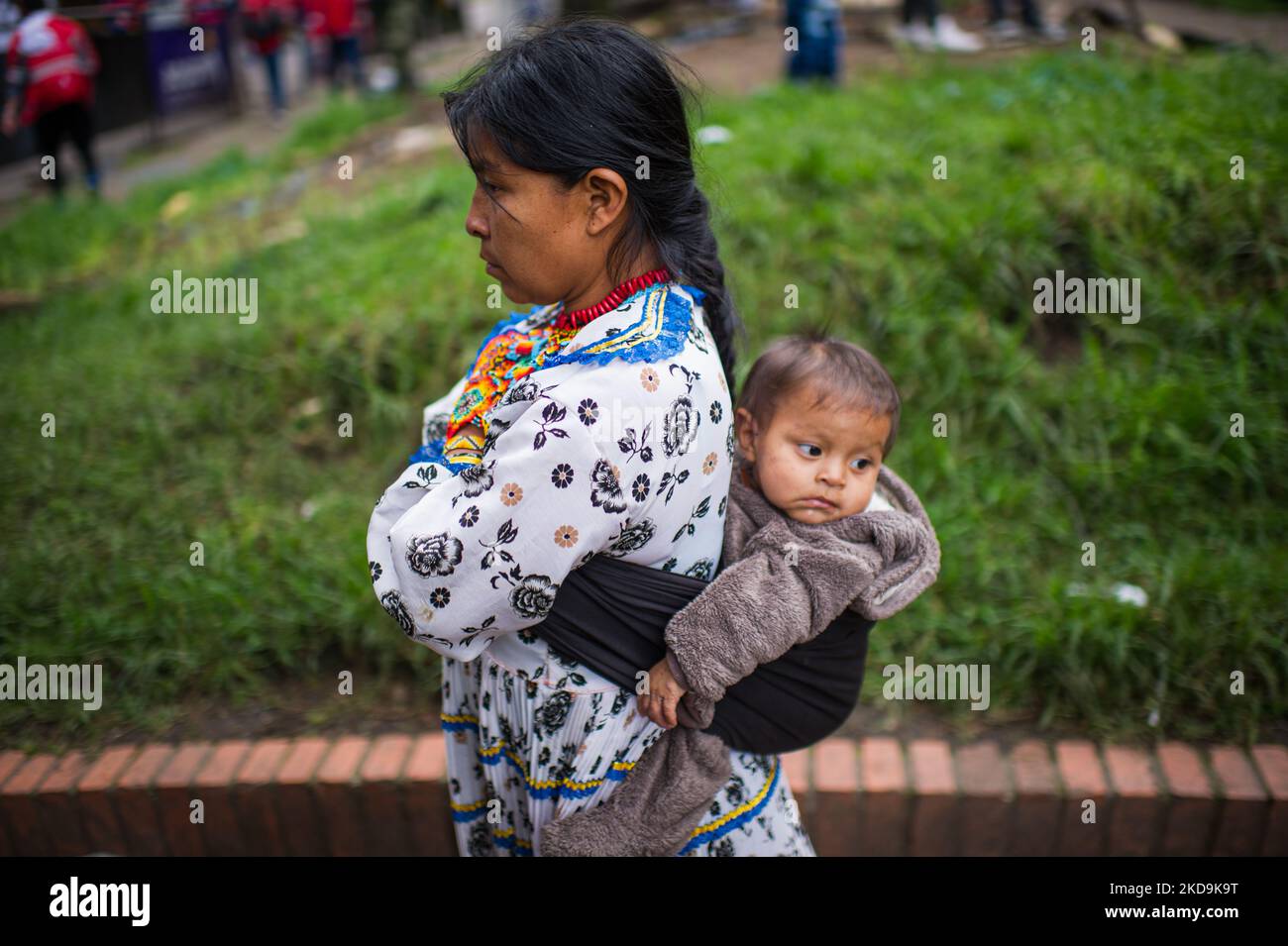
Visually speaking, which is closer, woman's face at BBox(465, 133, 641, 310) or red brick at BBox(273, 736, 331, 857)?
woman's face at BBox(465, 133, 641, 310)

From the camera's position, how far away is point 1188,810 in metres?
2.47

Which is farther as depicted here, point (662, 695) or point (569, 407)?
point (662, 695)

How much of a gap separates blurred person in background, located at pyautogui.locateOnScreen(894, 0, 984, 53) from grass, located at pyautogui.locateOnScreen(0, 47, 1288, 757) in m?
2.82

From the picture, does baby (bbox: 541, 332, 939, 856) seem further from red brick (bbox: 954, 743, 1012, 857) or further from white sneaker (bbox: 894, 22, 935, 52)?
white sneaker (bbox: 894, 22, 935, 52)

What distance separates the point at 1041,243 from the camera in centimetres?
402

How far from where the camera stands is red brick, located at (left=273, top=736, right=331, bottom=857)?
2.66 m

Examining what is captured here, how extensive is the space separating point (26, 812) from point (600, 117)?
2378 mm

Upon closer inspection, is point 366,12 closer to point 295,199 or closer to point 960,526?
point 295,199

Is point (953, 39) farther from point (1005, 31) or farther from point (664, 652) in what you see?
point (664, 652)

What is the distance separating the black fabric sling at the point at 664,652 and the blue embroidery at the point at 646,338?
0.99ft

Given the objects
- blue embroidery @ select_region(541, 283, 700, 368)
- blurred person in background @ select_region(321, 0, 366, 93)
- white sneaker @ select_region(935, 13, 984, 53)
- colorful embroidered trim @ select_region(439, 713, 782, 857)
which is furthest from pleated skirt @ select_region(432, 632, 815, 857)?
blurred person in background @ select_region(321, 0, 366, 93)

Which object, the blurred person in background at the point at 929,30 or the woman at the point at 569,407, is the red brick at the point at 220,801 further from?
the blurred person in background at the point at 929,30

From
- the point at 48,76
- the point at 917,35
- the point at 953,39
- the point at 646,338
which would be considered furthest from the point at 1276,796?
the point at 48,76
